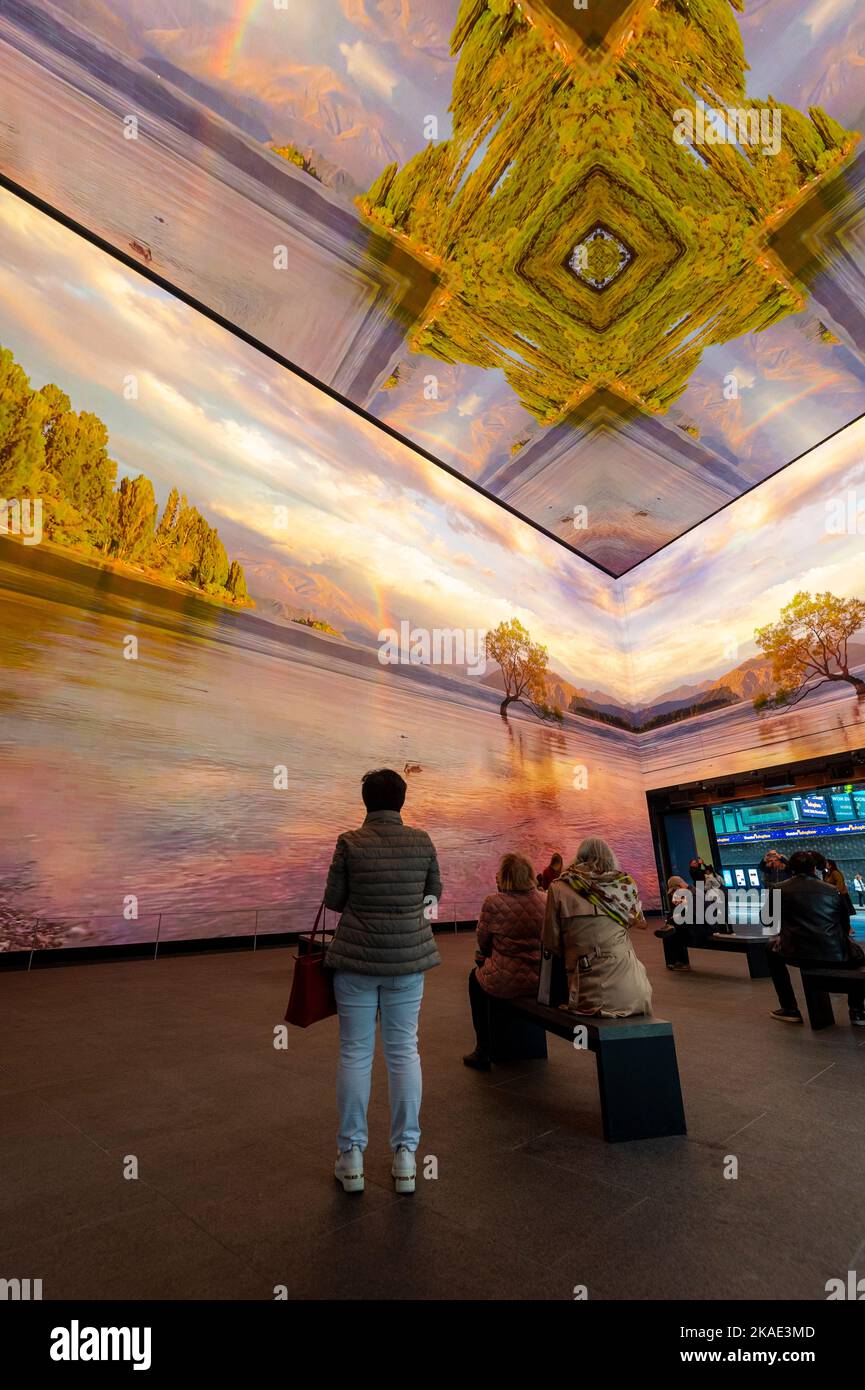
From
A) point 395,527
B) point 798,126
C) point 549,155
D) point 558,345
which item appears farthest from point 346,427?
point 798,126

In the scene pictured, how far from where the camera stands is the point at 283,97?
9.45m

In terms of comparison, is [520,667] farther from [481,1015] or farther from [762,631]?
[481,1015]

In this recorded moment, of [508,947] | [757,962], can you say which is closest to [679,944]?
[757,962]

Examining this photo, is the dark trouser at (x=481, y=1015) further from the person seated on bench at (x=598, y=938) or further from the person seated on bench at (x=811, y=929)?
the person seated on bench at (x=811, y=929)

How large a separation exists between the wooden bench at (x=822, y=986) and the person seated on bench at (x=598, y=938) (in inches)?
85.6

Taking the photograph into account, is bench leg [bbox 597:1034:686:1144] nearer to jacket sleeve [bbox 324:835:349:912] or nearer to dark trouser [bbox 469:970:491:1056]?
dark trouser [bbox 469:970:491:1056]

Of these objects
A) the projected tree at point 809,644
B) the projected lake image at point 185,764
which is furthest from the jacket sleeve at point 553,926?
the projected tree at point 809,644

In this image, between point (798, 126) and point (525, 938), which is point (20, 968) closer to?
point (525, 938)

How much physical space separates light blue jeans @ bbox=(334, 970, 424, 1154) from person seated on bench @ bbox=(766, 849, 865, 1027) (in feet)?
11.7

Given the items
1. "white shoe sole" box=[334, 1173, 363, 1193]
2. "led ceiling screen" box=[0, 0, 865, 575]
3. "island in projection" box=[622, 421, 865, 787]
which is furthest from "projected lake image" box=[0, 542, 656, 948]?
"white shoe sole" box=[334, 1173, 363, 1193]

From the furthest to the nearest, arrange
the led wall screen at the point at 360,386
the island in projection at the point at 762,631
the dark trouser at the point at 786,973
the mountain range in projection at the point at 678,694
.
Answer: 1. the mountain range in projection at the point at 678,694
2. the island in projection at the point at 762,631
3. the led wall screen at the point at 360,386
4. the dark trouser at the point at 786,973

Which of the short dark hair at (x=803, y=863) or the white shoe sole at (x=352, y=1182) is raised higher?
the short dark hair at (x=803, y=863)

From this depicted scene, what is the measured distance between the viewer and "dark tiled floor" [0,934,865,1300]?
176cm

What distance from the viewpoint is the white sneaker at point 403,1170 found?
2227 mm
